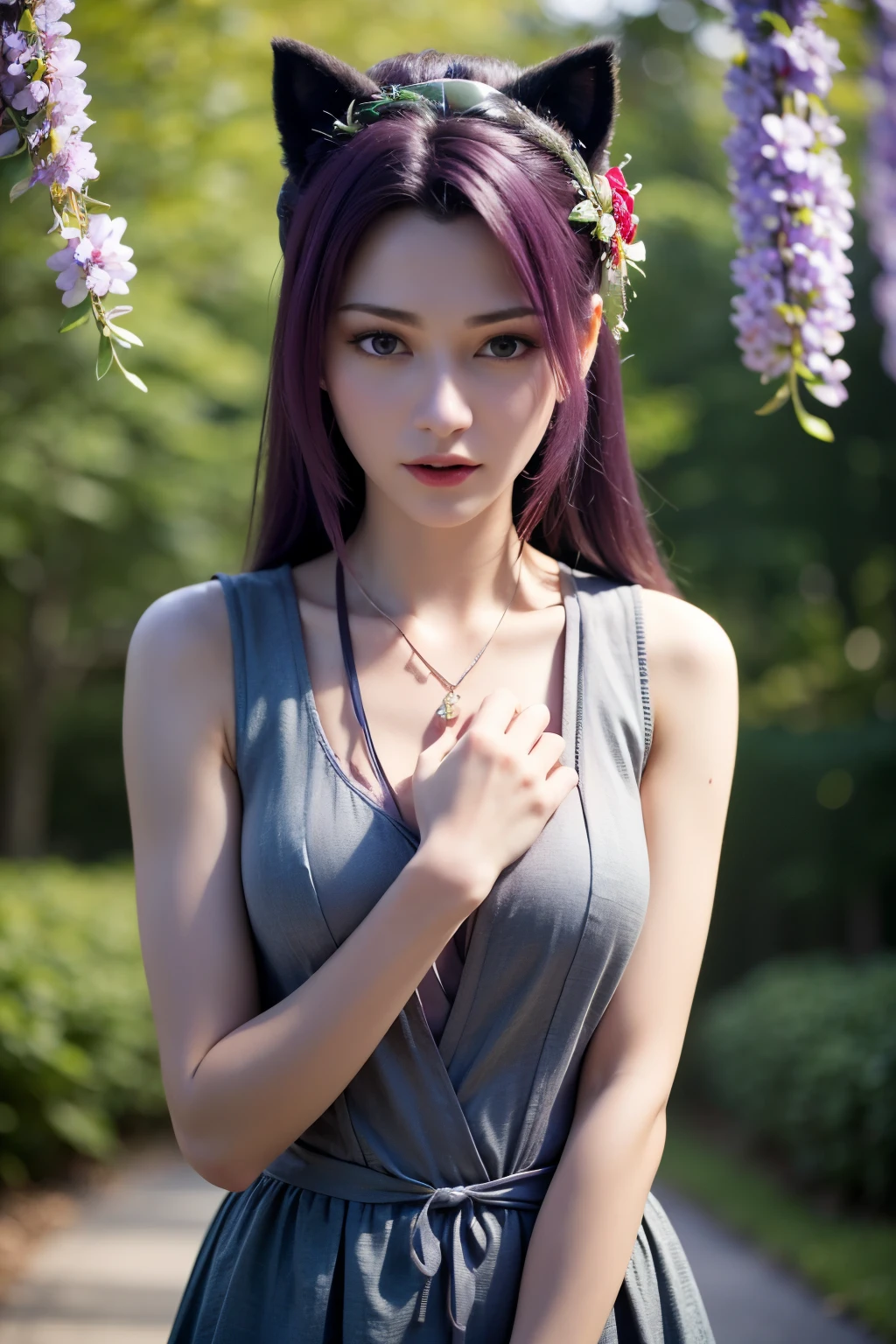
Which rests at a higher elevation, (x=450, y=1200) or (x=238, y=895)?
(x=238, y=895)

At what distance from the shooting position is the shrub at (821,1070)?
18.5 feet

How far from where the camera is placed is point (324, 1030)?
1504 millimetres

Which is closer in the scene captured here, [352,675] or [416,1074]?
[416,1074]

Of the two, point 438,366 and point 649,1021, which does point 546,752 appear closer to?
point 649,1021

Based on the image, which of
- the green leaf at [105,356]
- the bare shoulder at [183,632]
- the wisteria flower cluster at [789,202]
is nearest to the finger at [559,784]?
the bare shoulder at [183,632]

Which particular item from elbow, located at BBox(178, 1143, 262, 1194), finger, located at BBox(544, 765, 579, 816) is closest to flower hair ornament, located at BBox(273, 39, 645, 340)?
finger, located at BBox(544, 765, 579, 816)

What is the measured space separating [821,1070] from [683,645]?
4.62m

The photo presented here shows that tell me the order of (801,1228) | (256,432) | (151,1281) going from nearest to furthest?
(151,1281), (801,1228), (256,432)

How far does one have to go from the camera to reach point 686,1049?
9.13 metres

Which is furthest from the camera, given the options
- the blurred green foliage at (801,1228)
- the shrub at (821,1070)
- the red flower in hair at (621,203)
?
the shrub at (821,1070)

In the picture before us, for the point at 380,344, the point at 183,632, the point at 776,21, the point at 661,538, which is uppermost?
the point at 776,21

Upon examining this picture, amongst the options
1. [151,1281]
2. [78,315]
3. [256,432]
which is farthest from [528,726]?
[256,432]

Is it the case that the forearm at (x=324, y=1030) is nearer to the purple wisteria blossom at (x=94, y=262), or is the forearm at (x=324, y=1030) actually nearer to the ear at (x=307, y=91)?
the purple wisteria blossom at (x=94, y=262)

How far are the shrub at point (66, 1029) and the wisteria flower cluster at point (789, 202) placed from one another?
151 inches
